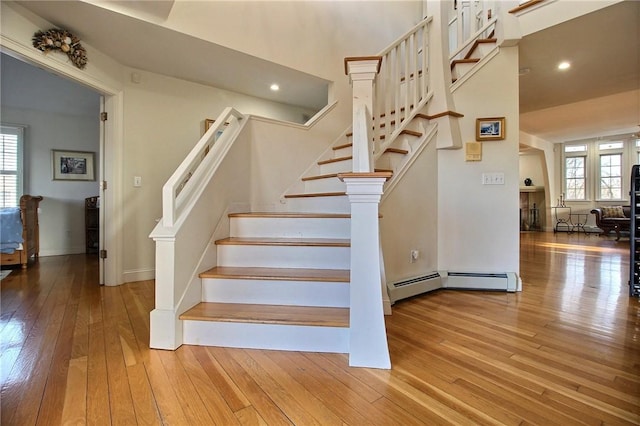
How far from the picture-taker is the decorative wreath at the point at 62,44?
2238 millimetres

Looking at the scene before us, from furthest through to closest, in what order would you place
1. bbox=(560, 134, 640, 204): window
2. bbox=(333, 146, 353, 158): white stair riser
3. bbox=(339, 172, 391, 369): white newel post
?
1. bbox=(560, 134, 640, 204): window
2. bbox=(333, 146, 353, 158): white stair riser
3. bbox=(339, 172, 391, 369): white newel post

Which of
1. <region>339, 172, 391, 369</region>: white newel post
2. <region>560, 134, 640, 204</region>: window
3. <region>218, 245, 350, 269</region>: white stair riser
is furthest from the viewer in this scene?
<region>560, 134, 640, 204</region>: window

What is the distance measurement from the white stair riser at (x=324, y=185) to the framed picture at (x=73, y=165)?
4.41 meters

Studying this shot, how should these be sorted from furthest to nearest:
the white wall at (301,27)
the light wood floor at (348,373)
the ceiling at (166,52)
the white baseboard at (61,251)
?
the white baseboard at (61,251) → the white wall at (301,27) → the ceiling at (166,52) → the light wood floor at (348,373)

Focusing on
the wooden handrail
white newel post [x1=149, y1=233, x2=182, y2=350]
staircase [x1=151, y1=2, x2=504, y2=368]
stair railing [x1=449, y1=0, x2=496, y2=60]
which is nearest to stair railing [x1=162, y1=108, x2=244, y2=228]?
staircase [x1=151, y1=2, x2=504, y2=368]

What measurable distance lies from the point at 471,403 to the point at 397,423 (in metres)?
0.34

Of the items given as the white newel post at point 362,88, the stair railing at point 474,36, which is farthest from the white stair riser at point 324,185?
the stair railing at point 474,36

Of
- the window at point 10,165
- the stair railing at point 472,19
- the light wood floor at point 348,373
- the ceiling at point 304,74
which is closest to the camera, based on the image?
the light wood floor at point 348,373

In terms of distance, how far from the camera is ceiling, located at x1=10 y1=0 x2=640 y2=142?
2328 mm

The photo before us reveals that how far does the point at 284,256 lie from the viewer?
2.04 m

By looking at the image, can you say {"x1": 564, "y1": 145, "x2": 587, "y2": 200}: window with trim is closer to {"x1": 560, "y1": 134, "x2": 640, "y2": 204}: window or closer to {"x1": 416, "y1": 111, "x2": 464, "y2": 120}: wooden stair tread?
{"x1": 560, "y1": 134, "x2": 640, "y2": 204}: window

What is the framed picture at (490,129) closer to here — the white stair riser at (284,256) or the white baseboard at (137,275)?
the white stair riser at (284,256)

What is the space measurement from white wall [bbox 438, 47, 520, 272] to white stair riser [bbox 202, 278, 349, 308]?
1.52m

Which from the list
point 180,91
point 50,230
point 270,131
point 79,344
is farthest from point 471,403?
point 50,230
